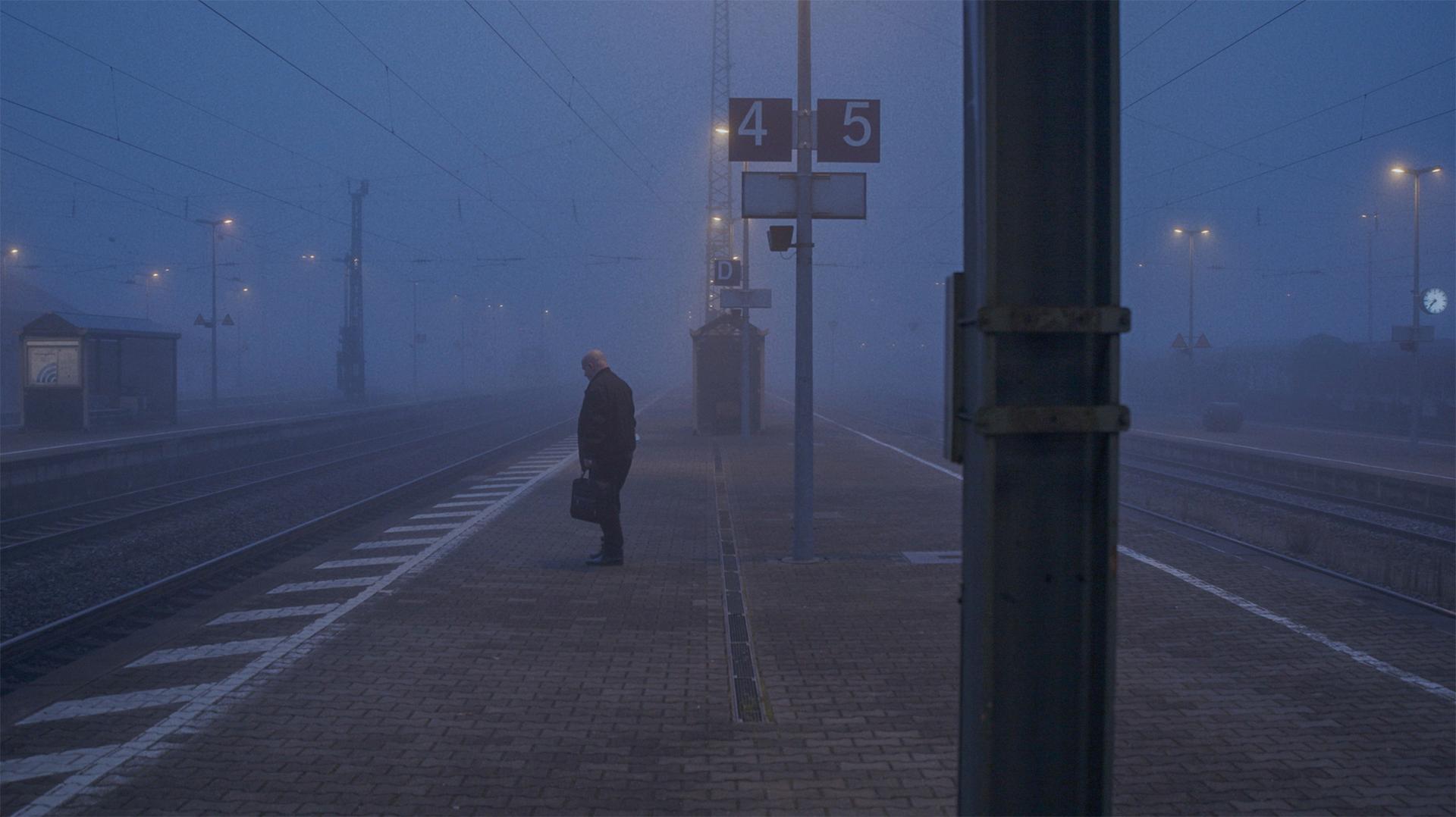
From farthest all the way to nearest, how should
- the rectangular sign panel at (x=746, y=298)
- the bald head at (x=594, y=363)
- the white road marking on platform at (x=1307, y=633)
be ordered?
→ the rectangular sign panel at (x=746, y=298), the bald head at (x=594, y=363), the white road marking on platform at (x=1307, y=633)

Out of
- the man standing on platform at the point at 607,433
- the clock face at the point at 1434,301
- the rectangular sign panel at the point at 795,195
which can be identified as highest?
the clock face at the point at 1434,301

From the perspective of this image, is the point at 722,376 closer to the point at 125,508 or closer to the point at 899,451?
the point at 899,451

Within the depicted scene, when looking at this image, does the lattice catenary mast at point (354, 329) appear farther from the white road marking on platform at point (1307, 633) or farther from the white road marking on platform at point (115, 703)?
the white road marking on platform at point (115, 703)

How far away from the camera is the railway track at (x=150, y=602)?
7852 mm

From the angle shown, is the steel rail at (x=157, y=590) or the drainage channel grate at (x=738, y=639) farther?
the steel rail at (x=157, y=590)

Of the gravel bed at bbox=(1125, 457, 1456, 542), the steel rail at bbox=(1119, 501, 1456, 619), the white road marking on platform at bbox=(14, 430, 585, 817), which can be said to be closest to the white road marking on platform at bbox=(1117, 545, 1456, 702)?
the steel rail at bbox=(1119, 501, 1456, 619)

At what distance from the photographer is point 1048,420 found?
285 centimetres

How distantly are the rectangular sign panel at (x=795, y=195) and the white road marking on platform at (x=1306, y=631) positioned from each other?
4.45 metres

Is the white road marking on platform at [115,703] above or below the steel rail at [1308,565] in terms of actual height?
below

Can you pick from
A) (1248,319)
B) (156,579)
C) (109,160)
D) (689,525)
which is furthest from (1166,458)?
(109,160)

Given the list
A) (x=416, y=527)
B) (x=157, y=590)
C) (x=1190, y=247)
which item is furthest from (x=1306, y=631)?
(x=1190, y=247)

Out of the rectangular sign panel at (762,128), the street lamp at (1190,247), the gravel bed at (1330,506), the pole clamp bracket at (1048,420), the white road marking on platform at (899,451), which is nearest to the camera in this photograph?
the pole clamp bracket at (1048,420)

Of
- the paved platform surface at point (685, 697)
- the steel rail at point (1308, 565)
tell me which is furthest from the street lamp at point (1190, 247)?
the paved platform surface at point (685, 697)

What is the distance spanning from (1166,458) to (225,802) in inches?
1038
